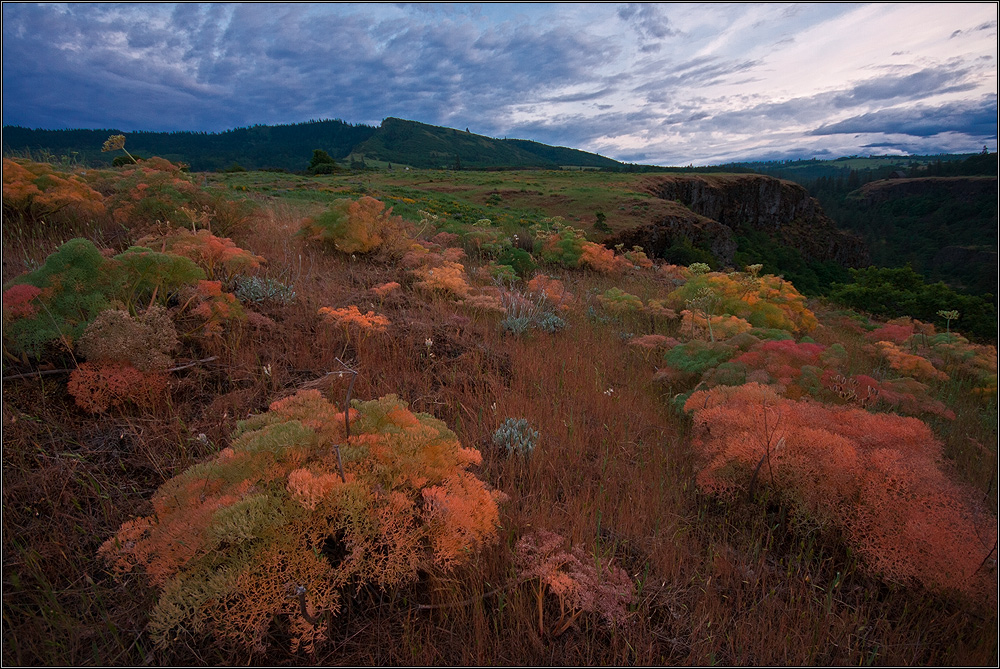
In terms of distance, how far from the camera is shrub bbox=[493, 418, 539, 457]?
246 centimetres

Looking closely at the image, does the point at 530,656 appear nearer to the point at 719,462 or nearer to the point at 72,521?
the point at 719,462

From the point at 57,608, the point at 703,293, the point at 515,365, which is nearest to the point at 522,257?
the point at 703,293

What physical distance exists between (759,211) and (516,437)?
73.3 metres

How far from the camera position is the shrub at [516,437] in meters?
2.46

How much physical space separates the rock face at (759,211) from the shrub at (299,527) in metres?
31.3

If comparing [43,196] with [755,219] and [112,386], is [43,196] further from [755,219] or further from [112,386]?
[755,219]

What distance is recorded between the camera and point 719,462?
2.21m

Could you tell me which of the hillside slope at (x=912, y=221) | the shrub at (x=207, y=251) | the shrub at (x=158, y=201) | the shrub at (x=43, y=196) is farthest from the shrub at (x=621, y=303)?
the hillside slope at (x=912, y=221)

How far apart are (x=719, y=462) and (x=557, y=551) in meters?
1.04

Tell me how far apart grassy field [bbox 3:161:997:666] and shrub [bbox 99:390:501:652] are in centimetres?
10

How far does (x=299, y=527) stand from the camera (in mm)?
1457

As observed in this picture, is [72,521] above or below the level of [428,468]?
below

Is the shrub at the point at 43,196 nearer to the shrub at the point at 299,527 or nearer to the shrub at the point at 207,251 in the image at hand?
the shrub at the point at 207,251

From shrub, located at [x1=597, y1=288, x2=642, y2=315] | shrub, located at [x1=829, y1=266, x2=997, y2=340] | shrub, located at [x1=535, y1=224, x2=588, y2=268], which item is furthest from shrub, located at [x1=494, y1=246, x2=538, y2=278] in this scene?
shrub, located at [x1=829, y1=266, x2=997, y2=340]
